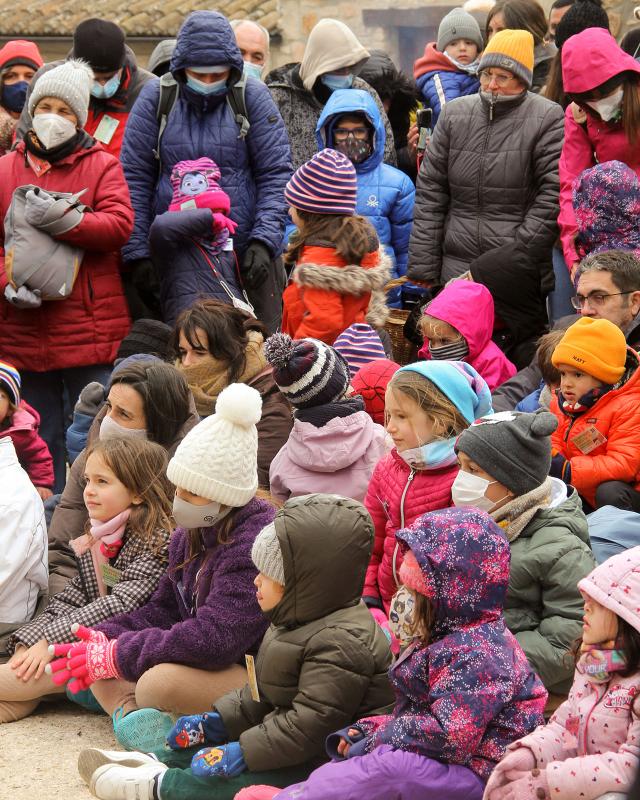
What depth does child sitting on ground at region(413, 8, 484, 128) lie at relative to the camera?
8.26 metres

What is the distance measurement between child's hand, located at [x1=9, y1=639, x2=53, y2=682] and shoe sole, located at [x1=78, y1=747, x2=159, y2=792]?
1.94 feet

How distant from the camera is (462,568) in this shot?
3543 mm

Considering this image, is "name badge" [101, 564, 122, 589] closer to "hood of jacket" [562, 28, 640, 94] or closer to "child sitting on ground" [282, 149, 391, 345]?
"child sitting on ground" [282, 149, 391, 345]

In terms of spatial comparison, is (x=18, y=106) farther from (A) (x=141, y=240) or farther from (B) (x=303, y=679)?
(B) (x=303, y=679)

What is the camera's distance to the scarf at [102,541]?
4.98 meters

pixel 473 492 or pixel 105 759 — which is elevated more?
pixel 473 492

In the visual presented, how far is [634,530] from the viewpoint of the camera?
15.3 ft

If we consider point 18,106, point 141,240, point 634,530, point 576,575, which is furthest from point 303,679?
point 18,106

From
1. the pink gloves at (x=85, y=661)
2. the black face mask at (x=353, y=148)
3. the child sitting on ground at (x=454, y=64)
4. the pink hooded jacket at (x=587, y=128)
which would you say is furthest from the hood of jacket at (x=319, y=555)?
the child sitting on ground at (x=454, y=64)

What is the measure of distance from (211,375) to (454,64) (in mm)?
3423

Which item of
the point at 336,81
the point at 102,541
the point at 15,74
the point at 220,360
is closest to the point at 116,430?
the point at 102,541

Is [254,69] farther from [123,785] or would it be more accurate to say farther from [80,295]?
[123,785]

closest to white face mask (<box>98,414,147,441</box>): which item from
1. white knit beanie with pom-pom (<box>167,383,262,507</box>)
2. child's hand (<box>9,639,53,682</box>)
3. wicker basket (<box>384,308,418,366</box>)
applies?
white knit beanie with pom-pom (<box>167,383,262,507</box>)

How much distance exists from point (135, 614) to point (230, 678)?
496 millimetres
